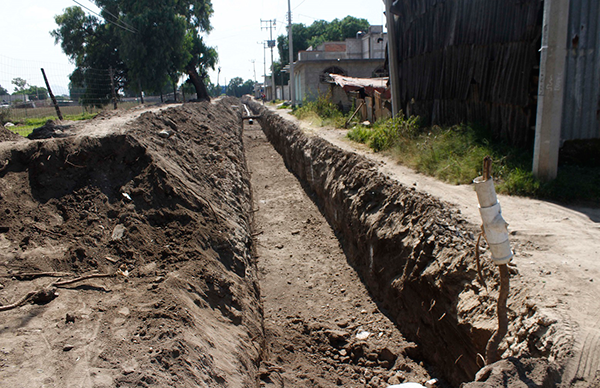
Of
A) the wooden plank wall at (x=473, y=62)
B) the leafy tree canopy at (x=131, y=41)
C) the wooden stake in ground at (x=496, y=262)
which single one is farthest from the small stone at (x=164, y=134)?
the leafy tree canopy at (x=131, y=41)

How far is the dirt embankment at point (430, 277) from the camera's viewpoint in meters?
3.39

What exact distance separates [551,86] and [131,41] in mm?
23915

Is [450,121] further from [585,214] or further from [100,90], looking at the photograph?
[100,90]

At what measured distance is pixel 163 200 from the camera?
5.58 metres

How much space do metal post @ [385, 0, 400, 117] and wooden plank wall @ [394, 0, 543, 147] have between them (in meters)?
0.23

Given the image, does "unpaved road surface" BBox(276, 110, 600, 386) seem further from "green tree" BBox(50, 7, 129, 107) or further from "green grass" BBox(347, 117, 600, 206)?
"green tree" BBox(50, 7, 129, 107)

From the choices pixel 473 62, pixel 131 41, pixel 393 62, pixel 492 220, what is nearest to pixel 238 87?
pixel 131 41

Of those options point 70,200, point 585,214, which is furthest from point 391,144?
point 70,200

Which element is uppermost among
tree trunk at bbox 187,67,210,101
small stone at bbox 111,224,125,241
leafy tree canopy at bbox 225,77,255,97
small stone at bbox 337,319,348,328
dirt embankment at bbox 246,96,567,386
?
leafy tree canopy at bbox 225,77,255,97

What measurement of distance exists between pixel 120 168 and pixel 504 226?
4.91 m

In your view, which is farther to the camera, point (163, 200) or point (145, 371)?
point (163, 200)

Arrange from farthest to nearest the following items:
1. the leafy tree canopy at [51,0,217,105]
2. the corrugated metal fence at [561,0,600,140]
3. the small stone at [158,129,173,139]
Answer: the leafy tree canopy at [51,0,217,105]
the small stone at [158,129,173,139]
the corrugated metal fence at [561,0,600,140]

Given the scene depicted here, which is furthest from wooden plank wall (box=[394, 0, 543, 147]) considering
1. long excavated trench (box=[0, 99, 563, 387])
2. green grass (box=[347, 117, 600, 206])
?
long excavated trench (box=[0, 99, 563, 387])

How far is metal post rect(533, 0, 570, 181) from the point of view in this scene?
19.3 feet
